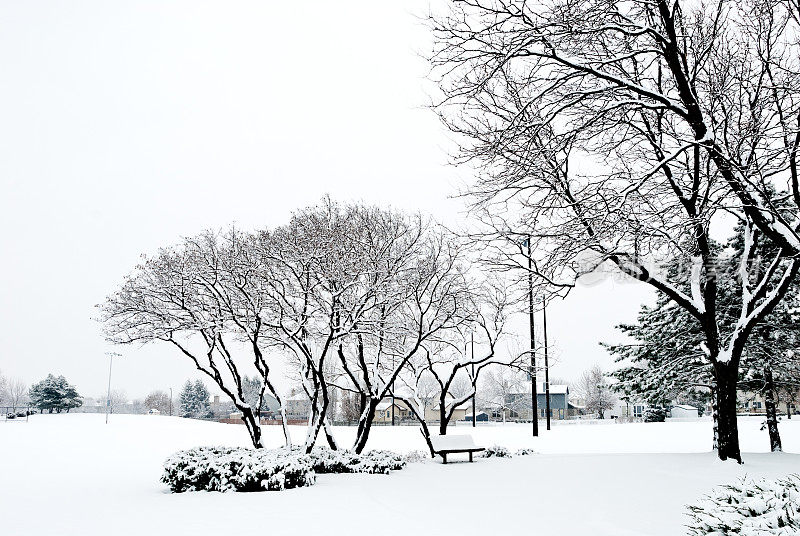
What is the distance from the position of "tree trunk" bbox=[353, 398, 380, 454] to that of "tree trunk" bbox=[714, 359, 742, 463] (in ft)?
27.1

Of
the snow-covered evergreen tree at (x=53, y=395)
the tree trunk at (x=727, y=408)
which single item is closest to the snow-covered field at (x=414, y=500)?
the tree trunk at (x=727, y=408)

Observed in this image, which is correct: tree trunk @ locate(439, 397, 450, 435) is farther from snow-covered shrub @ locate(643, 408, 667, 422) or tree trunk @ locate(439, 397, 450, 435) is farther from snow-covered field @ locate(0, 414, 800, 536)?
snow-covered shrub @ locate(643, 408, 667, 422)

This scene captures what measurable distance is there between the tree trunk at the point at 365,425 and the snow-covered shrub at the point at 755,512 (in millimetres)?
11728

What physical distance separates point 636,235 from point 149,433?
38.0 m

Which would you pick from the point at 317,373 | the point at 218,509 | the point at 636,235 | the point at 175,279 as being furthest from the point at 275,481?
the point at 636,235

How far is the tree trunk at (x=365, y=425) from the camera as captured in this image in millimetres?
15966

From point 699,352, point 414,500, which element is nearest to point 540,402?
point 699,352

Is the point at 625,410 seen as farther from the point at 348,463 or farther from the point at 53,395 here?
the point at 348,463

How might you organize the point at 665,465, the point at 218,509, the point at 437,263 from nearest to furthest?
the point at 218,509 < the point at 665,465 < the point at 437,263

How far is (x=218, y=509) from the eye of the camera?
9.21 metres

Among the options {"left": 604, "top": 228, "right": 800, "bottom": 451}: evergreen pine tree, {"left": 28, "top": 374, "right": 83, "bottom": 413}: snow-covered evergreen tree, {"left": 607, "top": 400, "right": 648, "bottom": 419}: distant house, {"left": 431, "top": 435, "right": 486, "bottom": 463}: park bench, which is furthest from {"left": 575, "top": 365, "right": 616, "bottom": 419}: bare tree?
{"left": 28, "top": 374, "right": 83, "bottom": 413}: snow-covered evergreen tree

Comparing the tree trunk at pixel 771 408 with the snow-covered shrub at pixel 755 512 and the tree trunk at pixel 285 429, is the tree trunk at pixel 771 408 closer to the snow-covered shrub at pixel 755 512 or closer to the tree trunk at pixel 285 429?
the tree trunk at pixel 285 429

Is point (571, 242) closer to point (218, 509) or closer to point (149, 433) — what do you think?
point (218, 509)

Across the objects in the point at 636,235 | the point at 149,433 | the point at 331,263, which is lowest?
the point at 149,433
